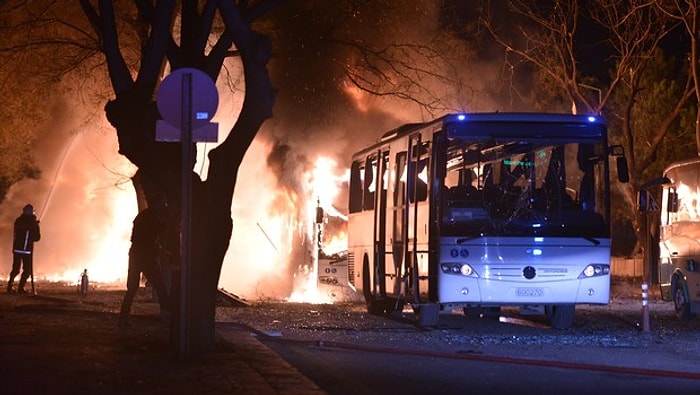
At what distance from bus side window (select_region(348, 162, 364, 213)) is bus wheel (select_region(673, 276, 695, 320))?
623 centimetres

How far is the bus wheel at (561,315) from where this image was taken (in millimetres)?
18047

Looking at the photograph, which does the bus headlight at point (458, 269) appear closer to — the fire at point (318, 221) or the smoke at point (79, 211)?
the fire at point (318, 221)

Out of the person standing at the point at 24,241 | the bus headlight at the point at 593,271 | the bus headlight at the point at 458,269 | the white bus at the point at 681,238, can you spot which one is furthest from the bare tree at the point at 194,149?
the person standing at the point at 24,241

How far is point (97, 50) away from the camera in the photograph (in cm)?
2327

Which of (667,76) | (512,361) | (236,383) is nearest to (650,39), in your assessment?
(667,76)

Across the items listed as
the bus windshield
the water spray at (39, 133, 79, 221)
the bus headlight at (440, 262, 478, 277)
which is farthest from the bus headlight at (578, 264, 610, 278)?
the water spray at (39, 133, 79, 221)

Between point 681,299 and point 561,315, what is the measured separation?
4.35 metres

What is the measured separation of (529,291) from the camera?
672 inches

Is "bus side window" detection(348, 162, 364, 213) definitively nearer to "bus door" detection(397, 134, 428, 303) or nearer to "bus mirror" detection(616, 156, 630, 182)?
"bus door" detection(397, 134, 428, 303)

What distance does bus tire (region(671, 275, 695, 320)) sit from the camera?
69.3 ft

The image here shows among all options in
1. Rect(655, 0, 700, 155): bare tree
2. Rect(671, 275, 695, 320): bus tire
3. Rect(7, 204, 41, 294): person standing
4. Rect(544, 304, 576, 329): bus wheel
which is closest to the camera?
Rect(544, 304, 576, 329): bus wheel

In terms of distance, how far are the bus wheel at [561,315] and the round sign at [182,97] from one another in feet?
28.2

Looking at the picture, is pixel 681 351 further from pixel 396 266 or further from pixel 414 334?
pixel 396 266

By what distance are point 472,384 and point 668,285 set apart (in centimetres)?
1172
